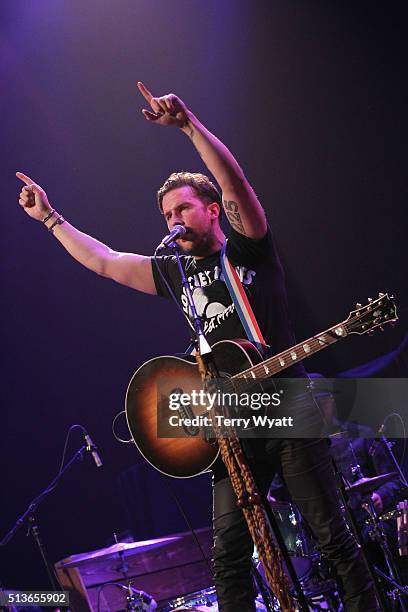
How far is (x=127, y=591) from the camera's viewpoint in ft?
15.9

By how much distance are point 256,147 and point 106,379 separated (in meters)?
2.84

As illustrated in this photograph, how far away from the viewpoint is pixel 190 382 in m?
2.97

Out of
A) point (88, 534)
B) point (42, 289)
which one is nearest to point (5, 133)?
point (42, 289)

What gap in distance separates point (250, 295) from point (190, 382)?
49 centimetres

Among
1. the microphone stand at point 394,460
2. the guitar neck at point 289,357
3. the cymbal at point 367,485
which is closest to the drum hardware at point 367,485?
the cymbal at point 367,485

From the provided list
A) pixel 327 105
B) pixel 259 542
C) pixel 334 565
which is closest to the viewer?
pixel 259 542

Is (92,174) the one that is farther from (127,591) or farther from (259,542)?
(259,542)

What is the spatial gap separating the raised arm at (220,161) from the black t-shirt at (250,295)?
91 millimetres

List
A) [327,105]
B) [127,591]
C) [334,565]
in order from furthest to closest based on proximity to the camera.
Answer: [327,105] → [127,591] → [334,565]

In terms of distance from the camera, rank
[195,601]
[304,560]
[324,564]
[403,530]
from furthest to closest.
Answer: [304,560], [195,601], [324,564], [403,530]

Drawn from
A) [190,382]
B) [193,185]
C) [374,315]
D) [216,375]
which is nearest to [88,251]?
[193,185]

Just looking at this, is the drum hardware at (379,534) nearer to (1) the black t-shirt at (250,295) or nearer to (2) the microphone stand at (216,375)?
(1) the black t-shirt at (250,295)

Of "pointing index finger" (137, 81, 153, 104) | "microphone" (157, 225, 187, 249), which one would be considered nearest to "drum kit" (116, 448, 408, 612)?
"microphone" (157, 225, 187, 249)

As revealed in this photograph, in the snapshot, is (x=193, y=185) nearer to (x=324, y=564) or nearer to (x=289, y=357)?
(x=289, y=357)
